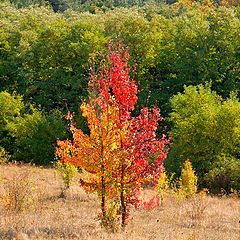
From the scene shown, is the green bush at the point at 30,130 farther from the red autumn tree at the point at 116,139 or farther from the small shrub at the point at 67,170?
the red autumn tree at the point at 116,139

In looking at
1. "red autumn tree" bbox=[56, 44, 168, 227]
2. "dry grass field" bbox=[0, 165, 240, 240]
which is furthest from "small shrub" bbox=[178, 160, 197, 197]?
"red autumn tree" bbox=[56, 44, 168, 227]

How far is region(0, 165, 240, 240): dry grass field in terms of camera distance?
30.7 feet

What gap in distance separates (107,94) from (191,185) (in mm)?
9006

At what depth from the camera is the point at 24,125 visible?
111ft

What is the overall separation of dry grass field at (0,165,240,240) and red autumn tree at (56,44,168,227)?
49.7 inches

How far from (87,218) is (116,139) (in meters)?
4.14

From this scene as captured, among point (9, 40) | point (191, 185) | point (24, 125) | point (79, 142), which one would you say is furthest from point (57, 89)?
point (79, 142)

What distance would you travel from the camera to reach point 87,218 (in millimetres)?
13219

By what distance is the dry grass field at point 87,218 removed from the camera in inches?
368

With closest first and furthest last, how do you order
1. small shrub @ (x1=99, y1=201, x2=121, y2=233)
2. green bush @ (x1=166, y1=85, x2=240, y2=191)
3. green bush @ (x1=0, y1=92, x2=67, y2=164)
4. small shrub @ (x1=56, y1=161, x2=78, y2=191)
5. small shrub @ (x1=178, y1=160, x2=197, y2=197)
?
small shrub @ (x1=99, y1=201, x2=121, y2=233) → small shrub @ (x1=178, y1=160, x2=197, y2=197) → small shrub @ (x1=56, y1=161, x2=78, y2=191) → green bush @ (x1=166, y1=85, x2=240, y2=191) → green bush @ (x1=0, y1=92, x2=67, y2=164)

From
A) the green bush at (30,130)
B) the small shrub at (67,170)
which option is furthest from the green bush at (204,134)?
the green bush at (30,130)

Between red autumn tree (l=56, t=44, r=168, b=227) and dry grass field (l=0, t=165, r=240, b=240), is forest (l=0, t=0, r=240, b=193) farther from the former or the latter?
red autumn tree (l=56, t=44, r=168, b=227)

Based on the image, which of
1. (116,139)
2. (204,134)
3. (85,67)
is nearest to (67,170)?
(116,139)

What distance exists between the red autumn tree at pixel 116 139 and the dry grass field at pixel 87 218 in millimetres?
1263
